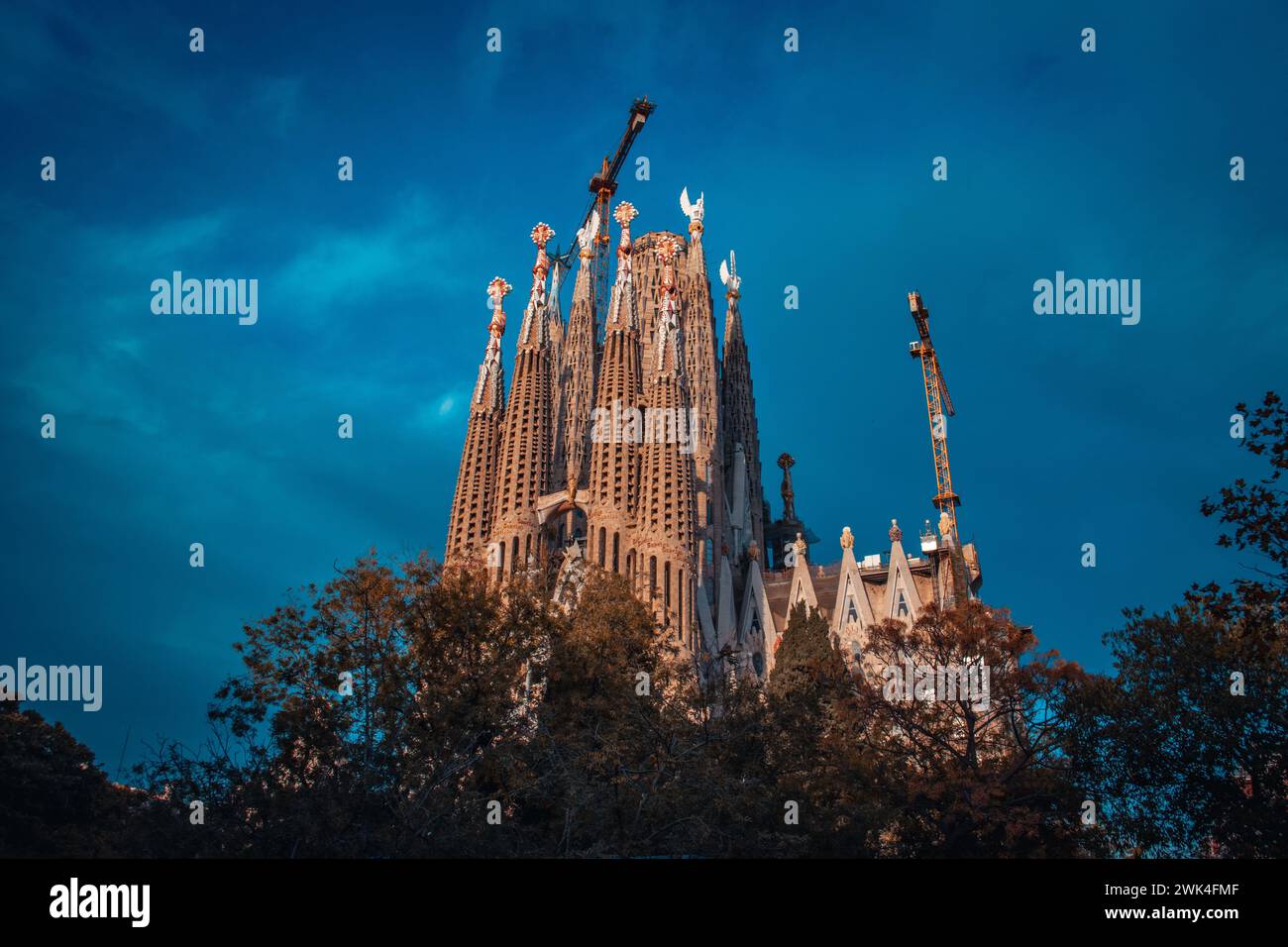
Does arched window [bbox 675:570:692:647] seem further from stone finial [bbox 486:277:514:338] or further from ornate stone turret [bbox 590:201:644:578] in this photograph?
stone finial [bbox 486:277:514:338]

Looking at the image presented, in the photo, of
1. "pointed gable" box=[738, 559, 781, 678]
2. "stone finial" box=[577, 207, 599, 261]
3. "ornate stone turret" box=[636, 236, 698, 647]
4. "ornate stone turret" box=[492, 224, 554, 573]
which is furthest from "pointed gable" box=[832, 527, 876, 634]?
"stone finial" box=[577, 207, 599, 261]

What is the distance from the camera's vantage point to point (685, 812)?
687 inches

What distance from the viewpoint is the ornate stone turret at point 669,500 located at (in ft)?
133

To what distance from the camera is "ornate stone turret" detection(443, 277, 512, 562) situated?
46.0 meters

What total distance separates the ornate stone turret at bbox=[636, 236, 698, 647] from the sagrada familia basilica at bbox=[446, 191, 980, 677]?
0.18ft

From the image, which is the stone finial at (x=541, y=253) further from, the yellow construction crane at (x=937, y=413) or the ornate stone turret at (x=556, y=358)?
the yellow construction crane at (x=937, y=413)

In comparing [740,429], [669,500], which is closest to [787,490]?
[740,429]

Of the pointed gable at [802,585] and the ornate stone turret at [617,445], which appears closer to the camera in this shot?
the ornate stone turret at [617,445]

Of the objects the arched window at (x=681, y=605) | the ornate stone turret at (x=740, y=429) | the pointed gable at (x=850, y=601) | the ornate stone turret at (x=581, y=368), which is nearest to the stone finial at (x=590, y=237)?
the ornate stone turret at (x=581, y=368)

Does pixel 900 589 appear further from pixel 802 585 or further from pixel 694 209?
pixel 694 209

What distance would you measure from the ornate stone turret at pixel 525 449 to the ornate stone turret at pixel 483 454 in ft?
2.66
